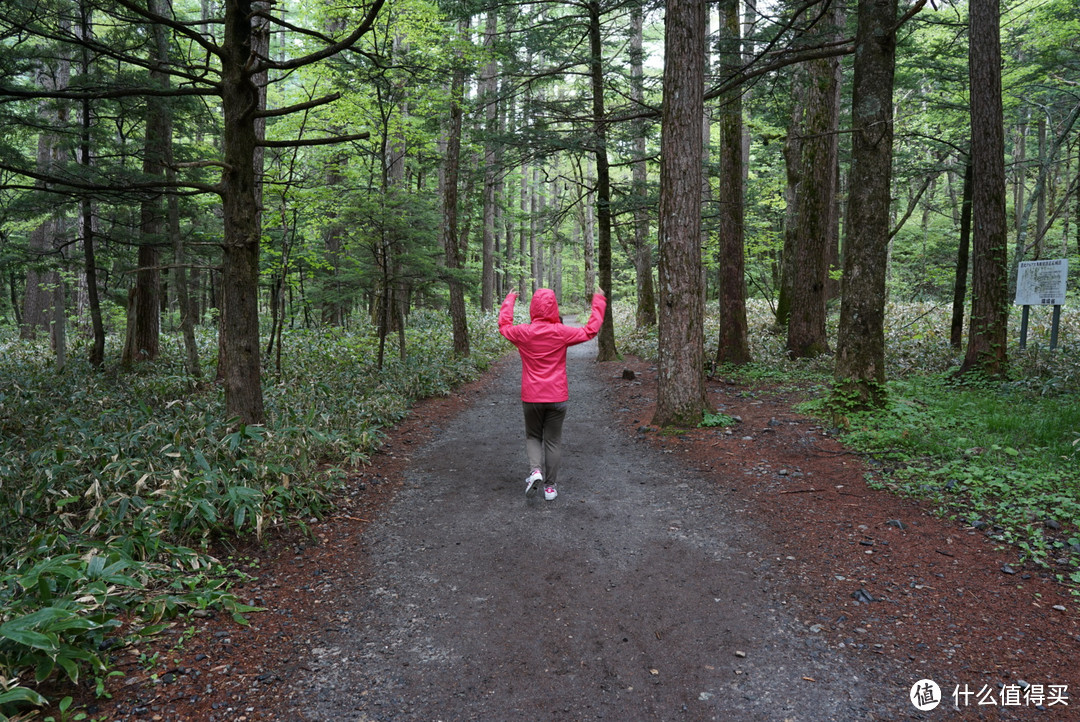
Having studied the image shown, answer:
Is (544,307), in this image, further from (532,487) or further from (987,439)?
(987,439)

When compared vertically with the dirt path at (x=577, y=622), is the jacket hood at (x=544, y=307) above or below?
above

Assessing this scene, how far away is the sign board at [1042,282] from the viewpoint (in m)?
8.62

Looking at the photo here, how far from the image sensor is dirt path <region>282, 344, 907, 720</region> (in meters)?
2.83

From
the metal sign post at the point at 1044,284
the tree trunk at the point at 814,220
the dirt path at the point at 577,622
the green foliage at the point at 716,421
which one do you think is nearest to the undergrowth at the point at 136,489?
the dirt path at the point at 577,622

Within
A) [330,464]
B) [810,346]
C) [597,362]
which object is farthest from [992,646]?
[597,362]

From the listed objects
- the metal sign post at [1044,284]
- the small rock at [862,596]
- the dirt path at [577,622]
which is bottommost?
the dirt path at [577,622]

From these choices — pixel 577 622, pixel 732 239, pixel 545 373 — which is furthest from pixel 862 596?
pixel 732 239

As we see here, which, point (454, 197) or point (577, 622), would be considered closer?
point (577, 622)

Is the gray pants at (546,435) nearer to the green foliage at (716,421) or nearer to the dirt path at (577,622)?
the dirt path at (577,622)

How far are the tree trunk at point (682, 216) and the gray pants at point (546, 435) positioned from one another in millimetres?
2603

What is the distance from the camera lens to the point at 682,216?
7.55 meters

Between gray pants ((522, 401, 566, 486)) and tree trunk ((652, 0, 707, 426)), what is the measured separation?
2603mm

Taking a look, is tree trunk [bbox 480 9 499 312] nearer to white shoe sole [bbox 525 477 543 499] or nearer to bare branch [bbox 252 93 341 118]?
bare branch [bbox 252 93 341 118]

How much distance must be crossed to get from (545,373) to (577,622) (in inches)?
104
